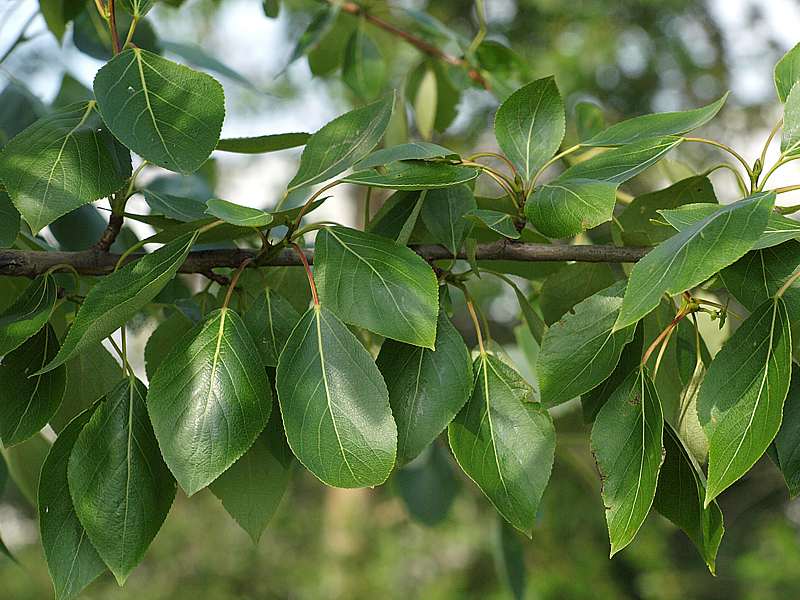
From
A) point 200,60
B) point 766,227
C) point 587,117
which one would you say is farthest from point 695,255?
point 200,60

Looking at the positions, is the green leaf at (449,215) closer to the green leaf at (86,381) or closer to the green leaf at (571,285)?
the green leaf at (571,285)

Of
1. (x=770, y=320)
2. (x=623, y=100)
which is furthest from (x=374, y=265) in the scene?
(x=623, y=100)

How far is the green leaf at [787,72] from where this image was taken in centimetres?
45

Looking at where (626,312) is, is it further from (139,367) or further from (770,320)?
(139,367)

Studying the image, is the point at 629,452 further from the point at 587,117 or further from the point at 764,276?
the point at 587,117

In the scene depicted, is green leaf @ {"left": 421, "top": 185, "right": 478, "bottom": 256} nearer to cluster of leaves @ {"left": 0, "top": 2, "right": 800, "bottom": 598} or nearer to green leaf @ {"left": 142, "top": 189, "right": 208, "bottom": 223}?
cluster of leaves @ {"left": 0, "top": 2, "right": 800, "bottom": 598}

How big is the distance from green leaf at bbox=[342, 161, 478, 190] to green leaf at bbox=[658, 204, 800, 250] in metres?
0.10

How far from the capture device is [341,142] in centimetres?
47

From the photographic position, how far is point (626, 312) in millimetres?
343

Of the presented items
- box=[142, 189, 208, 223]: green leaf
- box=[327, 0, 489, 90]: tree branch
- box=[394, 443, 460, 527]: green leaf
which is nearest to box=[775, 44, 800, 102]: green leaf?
box=[142, 189, 208, 223]: green leaf

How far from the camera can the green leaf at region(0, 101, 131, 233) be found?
0.42m

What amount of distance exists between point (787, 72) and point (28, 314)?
40 cm

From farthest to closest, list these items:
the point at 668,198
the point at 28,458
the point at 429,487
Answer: the point at 429,487 < the point at 28,458 < the point at 668,198

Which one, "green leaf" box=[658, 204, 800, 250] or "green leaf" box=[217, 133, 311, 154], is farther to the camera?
"green leaf" box=[217, 133, 311, 154]
